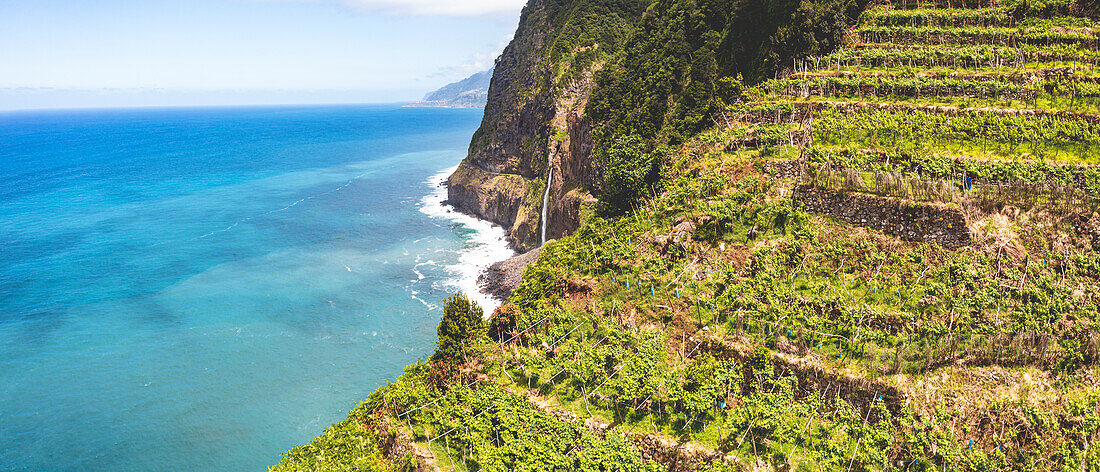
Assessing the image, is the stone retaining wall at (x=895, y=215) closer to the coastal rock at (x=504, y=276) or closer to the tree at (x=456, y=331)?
the tree at (x=456, y=331)

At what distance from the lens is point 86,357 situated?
53188 millimetres

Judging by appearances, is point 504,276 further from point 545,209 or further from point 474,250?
point 474,250

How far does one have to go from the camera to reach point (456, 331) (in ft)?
105

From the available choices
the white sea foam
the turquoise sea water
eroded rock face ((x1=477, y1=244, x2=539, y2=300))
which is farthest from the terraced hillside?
the white sea foam

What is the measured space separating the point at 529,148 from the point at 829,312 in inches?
2643

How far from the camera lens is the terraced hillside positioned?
23.2m

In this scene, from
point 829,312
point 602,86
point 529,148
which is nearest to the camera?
point 829,312

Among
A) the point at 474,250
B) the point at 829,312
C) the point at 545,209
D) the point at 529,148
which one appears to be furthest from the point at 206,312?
the point at 829,312

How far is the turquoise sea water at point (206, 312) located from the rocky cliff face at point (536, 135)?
6.09 m

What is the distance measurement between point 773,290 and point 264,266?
6611cm

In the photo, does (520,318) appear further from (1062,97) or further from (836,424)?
(1062,97)

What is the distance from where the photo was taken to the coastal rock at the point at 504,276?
206ft

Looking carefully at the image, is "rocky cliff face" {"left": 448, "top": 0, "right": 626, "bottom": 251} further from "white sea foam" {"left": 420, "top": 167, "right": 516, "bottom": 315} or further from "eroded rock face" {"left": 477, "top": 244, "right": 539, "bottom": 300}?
"eroded rock face" {"left": 477, "top": 244, "right": 539, "bottom": 300}

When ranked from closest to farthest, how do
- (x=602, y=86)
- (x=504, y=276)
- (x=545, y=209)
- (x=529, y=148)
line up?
(x=504, y=276) < (x=602, y=86) < (x=545, y=209) < (x=529, y=148)
